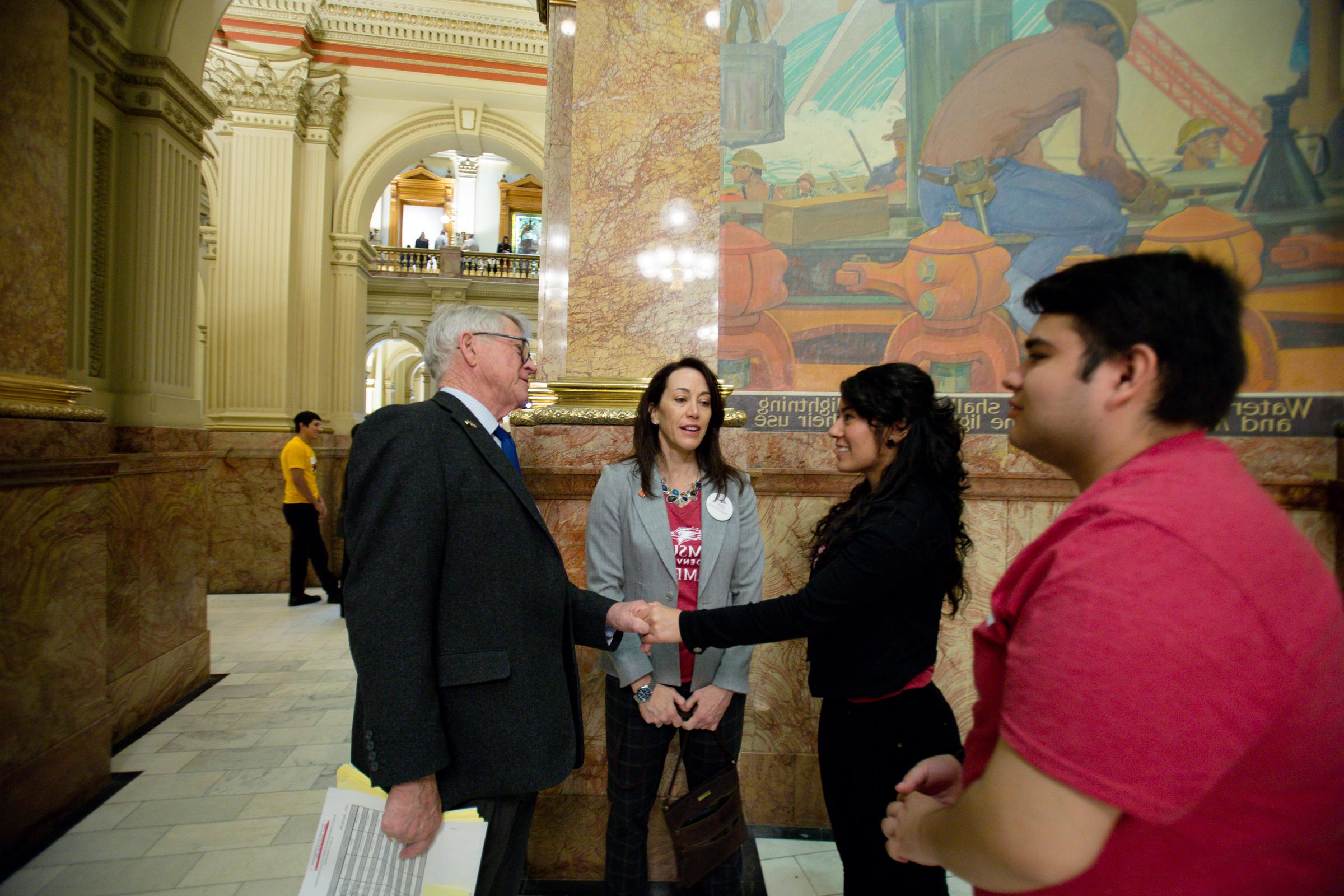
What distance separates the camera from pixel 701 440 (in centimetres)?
221

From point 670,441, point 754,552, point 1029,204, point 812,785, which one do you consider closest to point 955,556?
point 754,552

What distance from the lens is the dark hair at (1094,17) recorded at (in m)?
3.15

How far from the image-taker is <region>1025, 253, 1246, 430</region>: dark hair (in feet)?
2.42

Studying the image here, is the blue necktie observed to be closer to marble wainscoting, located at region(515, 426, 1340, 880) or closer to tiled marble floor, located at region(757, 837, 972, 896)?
marble wainscoting, located at region(515, 426, 1340, 880)

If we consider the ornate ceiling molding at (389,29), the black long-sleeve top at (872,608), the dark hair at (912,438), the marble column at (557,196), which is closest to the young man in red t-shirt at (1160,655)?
the black long-sleeve top at (872,608)

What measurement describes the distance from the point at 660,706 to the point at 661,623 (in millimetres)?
390

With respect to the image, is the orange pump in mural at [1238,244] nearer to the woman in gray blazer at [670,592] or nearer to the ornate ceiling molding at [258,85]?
the woman in gray blazer at [670,592]

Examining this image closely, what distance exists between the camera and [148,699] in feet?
13.6

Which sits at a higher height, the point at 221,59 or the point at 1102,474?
the point at 221,59

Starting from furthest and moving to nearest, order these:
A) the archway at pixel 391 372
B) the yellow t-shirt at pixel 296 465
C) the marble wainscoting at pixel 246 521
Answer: the archway at pixel 391 372 → the marble wainscoting at pixel 246 521 → the yellow t-shirt at pixel 296 465

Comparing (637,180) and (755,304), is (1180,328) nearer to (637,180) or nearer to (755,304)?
(637,180)

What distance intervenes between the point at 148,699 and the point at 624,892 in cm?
373

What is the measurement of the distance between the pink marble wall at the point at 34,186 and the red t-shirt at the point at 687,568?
2.98m

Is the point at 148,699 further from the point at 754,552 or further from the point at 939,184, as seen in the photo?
the point at 939,184
